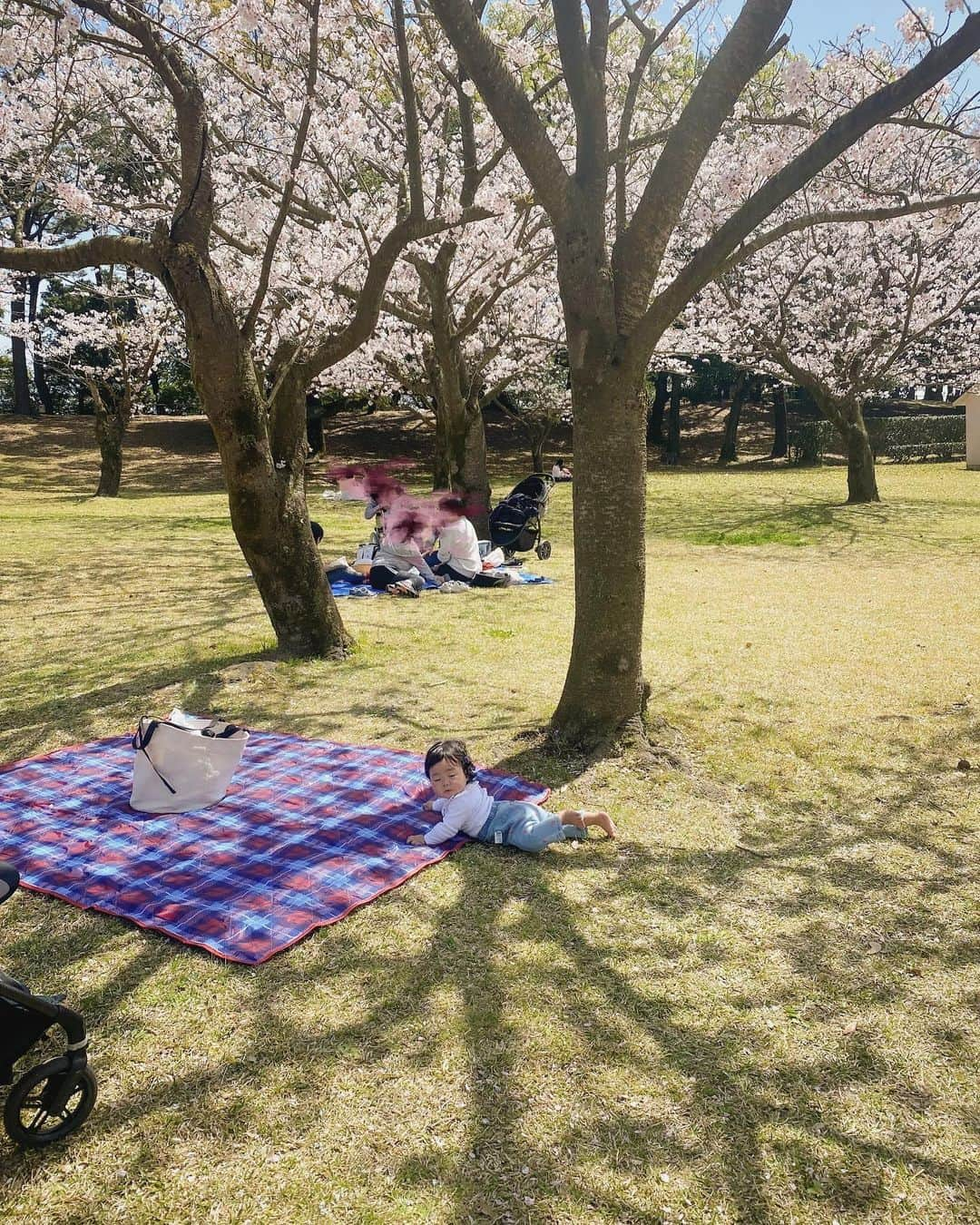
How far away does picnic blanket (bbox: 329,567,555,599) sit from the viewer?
420 inches

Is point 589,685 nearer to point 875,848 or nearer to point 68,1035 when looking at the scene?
point 875,848

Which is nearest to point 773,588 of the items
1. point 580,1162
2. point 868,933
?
point 868,933

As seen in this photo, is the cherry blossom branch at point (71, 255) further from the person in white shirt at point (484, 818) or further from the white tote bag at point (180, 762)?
the person in white shirt at point (484, 818)

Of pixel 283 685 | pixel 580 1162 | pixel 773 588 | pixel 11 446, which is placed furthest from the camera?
pixel 11 446

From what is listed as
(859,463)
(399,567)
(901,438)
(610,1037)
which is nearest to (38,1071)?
(610,1037)

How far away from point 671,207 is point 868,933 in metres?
3.54

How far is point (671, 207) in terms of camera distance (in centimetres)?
484

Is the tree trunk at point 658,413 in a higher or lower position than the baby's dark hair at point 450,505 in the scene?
higher

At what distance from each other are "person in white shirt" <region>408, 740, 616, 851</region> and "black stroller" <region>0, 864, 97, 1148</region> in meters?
1.90

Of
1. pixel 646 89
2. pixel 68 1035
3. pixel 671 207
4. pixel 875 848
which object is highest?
pixel 646 89

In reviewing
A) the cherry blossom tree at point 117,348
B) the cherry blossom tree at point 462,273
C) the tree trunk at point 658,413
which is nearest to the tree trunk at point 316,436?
the cherry blossom tree at point 117,348

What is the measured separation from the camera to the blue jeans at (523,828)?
4230mm

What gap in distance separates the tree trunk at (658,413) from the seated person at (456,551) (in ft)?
87.1

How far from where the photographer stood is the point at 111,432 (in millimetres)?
21688
